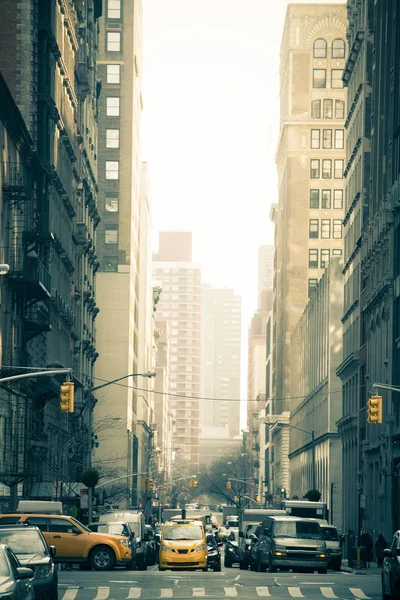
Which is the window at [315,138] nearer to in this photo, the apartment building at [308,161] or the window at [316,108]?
the apartment building at [308,161]

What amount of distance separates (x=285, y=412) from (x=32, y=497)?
9421cm

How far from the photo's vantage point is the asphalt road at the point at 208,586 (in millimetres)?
30391

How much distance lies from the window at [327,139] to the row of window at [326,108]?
204 centimetres

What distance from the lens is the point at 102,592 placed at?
31.1 m

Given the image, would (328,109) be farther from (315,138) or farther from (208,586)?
(208,586)

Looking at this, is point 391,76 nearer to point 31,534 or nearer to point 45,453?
point 45,453

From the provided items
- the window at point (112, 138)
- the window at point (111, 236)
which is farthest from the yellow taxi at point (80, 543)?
the window at point (112, 138)

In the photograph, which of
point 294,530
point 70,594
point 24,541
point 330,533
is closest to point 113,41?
point 330,533

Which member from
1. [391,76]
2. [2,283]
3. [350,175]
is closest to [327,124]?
[350,175]

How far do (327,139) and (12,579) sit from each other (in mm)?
139577

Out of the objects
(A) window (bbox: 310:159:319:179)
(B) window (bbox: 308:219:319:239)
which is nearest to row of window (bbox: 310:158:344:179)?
(A) window (bbox: 310:159:319:179)

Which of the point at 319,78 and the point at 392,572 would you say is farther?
the point at 319,78

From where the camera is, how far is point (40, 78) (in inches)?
2534

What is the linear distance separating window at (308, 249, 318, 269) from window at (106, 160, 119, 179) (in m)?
27.5
